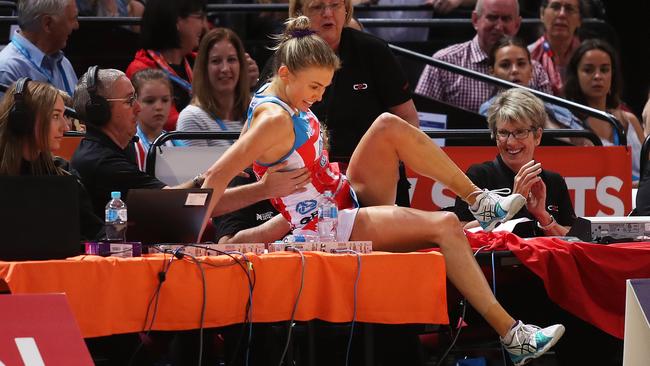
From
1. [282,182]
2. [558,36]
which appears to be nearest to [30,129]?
[282,182]

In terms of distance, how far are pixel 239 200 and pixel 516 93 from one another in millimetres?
1850

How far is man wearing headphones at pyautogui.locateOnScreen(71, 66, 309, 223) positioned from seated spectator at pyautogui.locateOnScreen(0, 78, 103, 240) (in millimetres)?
500

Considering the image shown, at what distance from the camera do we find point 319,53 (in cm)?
511

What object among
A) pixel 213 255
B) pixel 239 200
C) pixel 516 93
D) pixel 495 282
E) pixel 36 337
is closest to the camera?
pixel 36 337

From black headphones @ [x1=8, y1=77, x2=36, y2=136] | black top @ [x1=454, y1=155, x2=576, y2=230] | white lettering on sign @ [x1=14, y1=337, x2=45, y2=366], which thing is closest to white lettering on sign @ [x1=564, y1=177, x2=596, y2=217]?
black top @ [x1=454, y1=155, x2=576, y2=230]

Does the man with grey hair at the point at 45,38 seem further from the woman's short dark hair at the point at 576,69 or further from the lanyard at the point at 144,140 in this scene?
the woman's short dark hair at the point at 576,69

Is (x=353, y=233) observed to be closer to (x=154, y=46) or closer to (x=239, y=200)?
(x=239, y=200)

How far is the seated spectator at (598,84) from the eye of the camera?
818 cm

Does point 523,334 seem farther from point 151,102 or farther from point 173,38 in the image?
point 173,38

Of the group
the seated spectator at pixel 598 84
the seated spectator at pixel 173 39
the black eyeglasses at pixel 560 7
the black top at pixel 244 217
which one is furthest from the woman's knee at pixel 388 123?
the black eyeglasses at pixel 560 7

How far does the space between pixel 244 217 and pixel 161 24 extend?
6.71 ft

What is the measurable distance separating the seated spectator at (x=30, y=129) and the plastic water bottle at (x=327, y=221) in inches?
43.6

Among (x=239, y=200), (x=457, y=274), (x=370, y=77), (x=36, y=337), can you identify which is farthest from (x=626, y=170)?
(x=36, y=337)

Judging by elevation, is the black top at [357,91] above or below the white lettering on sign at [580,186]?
above
